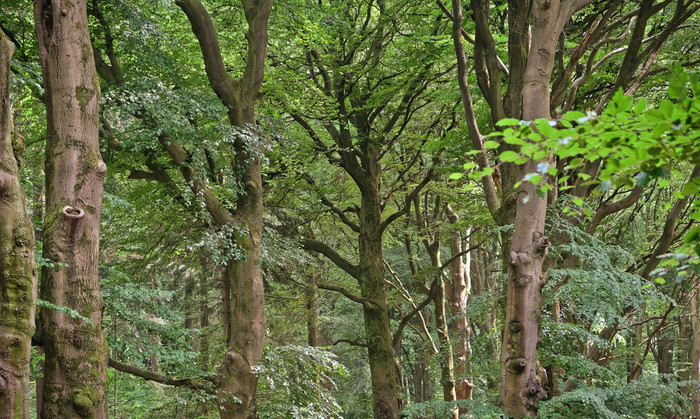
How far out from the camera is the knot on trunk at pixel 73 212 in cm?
489

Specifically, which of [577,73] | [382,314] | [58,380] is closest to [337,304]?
[382,314]

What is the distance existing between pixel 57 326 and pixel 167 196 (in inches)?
168

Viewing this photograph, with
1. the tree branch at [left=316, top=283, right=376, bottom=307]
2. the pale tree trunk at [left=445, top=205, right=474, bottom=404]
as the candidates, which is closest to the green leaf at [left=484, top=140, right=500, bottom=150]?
the tree branch at [left=316, top=283, right=376, bottom=307]

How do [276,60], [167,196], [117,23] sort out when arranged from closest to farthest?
[117,23] → [167,196] → [276,60]

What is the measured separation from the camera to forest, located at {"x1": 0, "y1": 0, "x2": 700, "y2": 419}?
12.4ft

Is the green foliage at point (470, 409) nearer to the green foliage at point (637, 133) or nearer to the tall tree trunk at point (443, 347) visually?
the green foliage at point (637, 133)

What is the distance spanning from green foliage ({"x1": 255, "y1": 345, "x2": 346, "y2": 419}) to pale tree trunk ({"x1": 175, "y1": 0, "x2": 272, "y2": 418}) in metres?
0.30

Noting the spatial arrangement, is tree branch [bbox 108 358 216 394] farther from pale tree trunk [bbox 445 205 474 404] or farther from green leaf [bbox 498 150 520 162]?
pale tree trunk [bbox 445 205 474 404]

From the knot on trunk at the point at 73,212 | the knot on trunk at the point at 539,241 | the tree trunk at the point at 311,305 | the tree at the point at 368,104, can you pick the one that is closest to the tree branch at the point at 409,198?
the tree at the point at 368,104

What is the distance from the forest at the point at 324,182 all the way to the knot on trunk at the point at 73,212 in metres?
0.01

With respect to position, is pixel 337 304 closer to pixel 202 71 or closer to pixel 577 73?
pixel 202 71

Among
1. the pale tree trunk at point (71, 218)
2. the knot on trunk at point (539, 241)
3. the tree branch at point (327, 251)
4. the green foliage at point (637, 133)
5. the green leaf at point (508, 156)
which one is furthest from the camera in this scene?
the tree branch at point (327, 251)

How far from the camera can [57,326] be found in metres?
4.81

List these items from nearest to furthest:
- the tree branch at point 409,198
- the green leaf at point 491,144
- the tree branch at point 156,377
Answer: the green leaf at point 491,144
the tree branch at point 156,377
the tree branch at point 409,198
